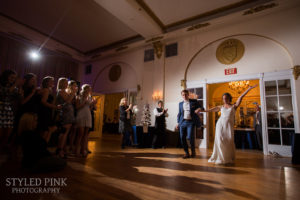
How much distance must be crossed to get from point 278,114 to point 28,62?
366 inches

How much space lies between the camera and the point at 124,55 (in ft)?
26.3

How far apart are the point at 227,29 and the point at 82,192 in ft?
20.0

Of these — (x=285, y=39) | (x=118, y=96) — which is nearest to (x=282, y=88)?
(x=285, y=39)

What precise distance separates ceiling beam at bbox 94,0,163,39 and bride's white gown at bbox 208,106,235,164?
409cm

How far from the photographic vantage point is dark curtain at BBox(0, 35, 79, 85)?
6379 millimetres

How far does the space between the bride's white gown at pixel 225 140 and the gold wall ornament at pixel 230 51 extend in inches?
117

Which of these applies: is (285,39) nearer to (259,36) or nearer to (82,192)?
(259,36)

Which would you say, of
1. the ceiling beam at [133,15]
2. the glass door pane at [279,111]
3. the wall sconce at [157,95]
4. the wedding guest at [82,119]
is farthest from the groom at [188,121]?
the ceiling beam at [133,15]

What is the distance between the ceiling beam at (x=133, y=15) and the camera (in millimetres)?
4832

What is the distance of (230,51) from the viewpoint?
535 cm

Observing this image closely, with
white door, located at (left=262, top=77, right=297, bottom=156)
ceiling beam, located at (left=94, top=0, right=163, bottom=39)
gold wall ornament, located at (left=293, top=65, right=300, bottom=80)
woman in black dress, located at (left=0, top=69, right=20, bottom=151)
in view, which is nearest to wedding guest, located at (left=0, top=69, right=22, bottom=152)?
woman in black dress, located at (left=0, top=69, right=20, bottom=151)

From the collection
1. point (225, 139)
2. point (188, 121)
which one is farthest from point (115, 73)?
point (225, 139)

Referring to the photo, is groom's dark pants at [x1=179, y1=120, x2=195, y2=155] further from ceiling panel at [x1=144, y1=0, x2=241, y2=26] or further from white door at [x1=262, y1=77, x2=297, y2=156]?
ceiling panel at [x1=144, y1=0, x2=241, y2=26]

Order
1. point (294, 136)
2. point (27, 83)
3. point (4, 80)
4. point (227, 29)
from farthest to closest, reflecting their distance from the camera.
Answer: point (227, 29) < point (294, 136) < point (27, 83) < point (4, 80)
